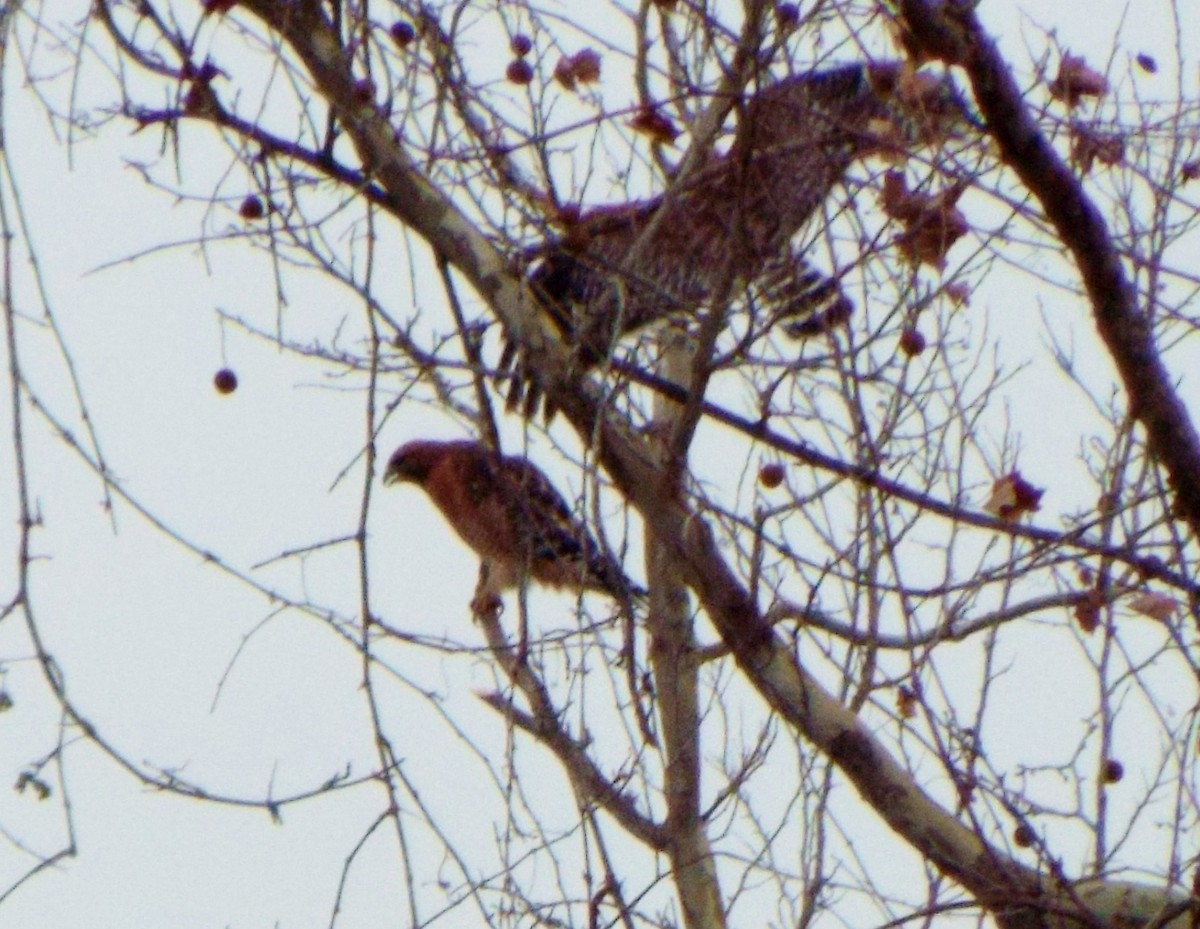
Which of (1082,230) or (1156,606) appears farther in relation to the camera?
(1156,606)

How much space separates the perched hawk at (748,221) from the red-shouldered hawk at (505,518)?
0.36 m

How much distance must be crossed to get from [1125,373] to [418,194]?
1.32 metres

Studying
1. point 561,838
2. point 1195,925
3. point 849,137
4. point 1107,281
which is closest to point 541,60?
point 849,137

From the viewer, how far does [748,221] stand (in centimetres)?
321

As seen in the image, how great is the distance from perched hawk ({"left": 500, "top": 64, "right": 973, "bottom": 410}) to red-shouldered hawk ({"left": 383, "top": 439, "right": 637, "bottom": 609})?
359 mm

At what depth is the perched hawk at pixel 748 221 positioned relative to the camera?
3193mm

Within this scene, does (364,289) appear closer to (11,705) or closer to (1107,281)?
(11,705)

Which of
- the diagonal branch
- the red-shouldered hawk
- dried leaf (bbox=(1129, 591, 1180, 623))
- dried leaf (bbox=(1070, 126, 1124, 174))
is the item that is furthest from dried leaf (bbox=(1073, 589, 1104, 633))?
the red-shouldered hawk

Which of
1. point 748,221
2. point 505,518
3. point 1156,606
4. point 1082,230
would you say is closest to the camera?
point 1082,230

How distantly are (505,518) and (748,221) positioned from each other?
1885mm

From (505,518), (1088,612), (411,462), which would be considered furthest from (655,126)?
(411,462)

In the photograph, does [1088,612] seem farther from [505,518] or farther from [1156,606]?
[505,518]

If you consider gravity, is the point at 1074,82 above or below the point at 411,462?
below

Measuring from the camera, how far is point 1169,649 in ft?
10.6
